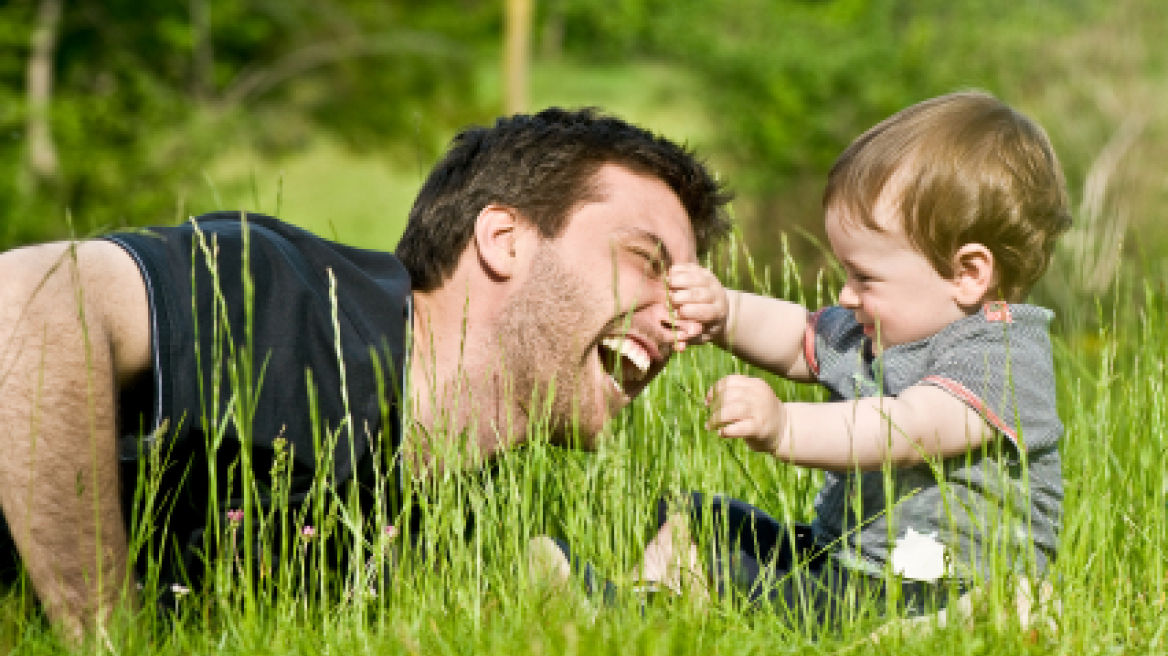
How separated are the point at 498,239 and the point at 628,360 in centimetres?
42

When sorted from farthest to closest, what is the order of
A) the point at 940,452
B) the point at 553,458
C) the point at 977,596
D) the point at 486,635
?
1. the point at 553,458
2. the point at 940,452
3. the point at 977,596
4. the point at 486,635

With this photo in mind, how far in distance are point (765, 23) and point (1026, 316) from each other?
1854 centimetres

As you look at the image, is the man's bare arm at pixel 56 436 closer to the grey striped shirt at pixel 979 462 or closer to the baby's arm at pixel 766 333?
the baby's arm at pixel 766 333

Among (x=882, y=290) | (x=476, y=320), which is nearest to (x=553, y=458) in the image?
(x=476, y=320)

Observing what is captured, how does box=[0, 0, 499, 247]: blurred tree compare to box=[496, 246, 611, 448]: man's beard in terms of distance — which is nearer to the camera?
box=[496, 246, 611, 448]: man's beard

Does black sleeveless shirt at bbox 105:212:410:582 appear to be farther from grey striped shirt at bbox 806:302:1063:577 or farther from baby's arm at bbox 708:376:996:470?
grey striped shirt at bbox 806:302:1063:577

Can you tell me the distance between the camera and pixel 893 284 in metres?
2.50

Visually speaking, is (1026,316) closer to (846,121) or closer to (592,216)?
(592,216)

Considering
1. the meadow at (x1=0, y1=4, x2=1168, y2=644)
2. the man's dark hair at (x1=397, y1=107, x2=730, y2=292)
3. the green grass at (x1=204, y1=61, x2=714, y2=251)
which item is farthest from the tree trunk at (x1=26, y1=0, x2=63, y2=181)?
the meadow at (x1=0, y1=4, x2=1168, y2=644)

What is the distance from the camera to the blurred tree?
14.6 m

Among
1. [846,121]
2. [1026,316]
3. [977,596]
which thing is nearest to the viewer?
[977,596]

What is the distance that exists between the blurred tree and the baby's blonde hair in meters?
7.88

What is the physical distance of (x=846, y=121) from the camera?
768 inches

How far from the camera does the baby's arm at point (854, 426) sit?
2.17 meters
